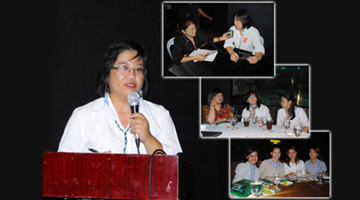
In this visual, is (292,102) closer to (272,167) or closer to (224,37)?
(272,167)

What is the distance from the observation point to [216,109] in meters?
3.03

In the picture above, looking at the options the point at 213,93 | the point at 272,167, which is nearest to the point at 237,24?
the point at 213,93

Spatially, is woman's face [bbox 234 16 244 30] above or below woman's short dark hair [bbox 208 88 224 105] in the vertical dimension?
Answer: above

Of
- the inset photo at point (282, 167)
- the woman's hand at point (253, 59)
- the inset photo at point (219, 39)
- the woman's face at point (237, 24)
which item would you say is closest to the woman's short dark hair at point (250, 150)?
the inset photo at point (282, 167)

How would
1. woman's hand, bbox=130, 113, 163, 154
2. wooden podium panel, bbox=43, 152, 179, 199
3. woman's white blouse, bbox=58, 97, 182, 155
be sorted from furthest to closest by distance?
woman's white blouse, bbox=58, 97, 182, 155, woman's hand, bbox=130, 113, 163, 154, wooden podium panel, bbox=43, 152, 179, 199

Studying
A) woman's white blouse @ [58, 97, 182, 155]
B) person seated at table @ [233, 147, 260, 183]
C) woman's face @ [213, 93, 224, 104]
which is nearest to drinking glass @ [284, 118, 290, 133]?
person seated at table @ [233, 147, 260, 183]

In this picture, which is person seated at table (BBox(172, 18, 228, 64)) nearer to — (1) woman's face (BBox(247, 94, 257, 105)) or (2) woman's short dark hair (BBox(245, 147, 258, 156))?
(1) woman's face (BBox(247, 94, 257, 105))

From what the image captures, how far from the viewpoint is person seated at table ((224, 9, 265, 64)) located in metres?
2.97

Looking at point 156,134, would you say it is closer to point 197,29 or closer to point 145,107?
point 145,107

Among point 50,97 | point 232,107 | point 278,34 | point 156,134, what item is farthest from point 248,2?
point 50,97

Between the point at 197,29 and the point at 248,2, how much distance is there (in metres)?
0.44

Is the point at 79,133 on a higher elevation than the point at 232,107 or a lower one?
lower

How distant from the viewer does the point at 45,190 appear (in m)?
1.87

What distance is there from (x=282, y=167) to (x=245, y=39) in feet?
3.40
